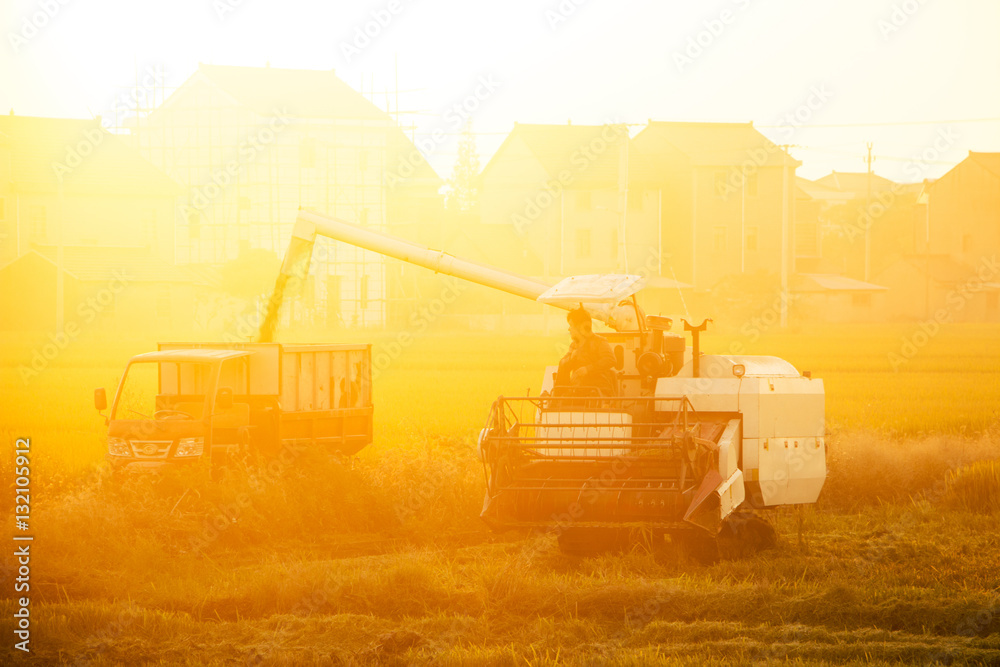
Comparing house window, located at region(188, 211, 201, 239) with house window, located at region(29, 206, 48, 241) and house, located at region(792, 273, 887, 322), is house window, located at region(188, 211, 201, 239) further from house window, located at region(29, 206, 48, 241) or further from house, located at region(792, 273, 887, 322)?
house, located at region(792, 273, 887, 322)

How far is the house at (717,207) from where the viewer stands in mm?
75688

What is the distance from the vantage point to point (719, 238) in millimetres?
76188

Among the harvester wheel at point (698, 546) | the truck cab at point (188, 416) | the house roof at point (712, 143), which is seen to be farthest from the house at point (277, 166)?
the harvester wheel at point (698, 546)

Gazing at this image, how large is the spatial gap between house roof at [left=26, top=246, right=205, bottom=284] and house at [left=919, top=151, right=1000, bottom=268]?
60.7 meters

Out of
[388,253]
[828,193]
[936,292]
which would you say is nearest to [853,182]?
[828,193]

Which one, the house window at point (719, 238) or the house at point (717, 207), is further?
the house window at point (719, 238)

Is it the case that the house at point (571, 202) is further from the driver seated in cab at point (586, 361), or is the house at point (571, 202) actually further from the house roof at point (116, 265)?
the driver seated in cab at point (586, 361)

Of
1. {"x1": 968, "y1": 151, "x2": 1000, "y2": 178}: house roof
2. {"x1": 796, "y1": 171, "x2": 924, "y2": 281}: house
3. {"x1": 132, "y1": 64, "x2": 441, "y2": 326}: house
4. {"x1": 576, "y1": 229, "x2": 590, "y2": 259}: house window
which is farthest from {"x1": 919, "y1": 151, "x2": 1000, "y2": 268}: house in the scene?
{"x1": 132, "y1": 64, "x2": 441, "y2": 326}: house

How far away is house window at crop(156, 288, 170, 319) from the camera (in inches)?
2388

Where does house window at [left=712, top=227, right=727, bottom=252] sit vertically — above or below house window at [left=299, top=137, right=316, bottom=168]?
below

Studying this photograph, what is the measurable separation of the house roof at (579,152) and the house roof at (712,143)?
6.25 feet

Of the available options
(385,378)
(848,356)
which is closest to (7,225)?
(385,378)

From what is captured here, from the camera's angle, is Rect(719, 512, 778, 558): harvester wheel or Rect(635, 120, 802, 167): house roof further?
Rect(635, 120, 802, 167): house roof

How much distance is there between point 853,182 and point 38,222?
117 m
